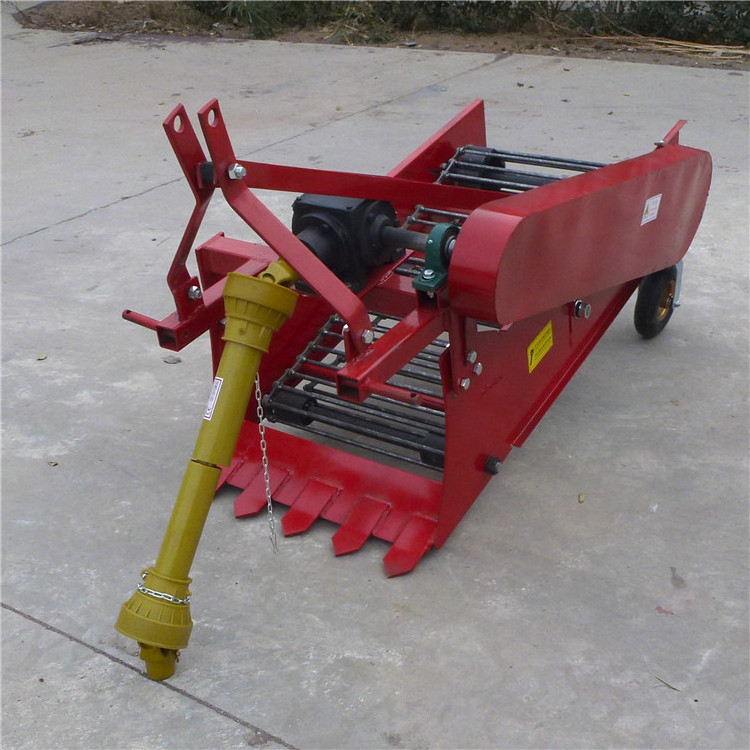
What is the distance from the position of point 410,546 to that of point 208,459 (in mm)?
668

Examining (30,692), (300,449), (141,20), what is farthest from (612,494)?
(141,20)

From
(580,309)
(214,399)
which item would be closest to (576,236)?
(580,309)

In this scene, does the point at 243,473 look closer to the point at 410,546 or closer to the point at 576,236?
the point at 410,546

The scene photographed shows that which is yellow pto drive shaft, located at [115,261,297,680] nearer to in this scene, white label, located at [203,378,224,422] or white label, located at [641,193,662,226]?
white label, located at [203,378,224,422]

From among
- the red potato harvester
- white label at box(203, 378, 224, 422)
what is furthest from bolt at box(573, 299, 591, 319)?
white label at box(203, 378, 224, 422)

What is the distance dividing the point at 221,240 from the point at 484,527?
1.09 meters

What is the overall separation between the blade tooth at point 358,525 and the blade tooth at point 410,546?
81 mm

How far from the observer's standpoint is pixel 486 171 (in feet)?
11.1

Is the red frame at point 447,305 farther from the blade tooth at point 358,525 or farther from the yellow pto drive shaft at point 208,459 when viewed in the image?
the yellow pto drive shaft at point 208,459

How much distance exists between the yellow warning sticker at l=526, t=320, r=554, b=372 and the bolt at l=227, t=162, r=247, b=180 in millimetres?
1047

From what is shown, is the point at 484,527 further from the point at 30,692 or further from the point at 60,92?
the point at 60,92

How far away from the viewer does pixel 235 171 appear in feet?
6.79

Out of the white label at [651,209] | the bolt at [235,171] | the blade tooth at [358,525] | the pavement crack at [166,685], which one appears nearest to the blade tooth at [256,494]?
the blade tooth at [358,525]

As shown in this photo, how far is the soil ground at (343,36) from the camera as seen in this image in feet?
24.5
